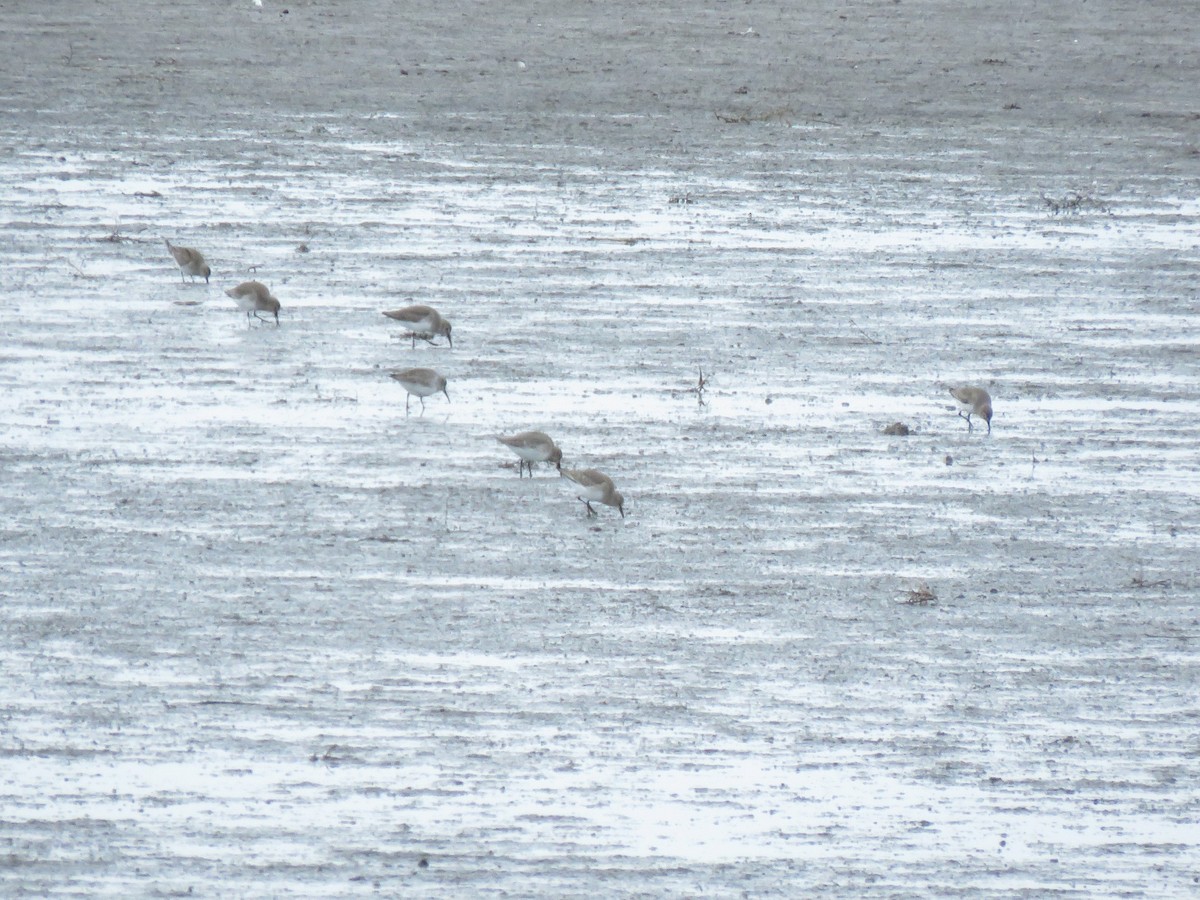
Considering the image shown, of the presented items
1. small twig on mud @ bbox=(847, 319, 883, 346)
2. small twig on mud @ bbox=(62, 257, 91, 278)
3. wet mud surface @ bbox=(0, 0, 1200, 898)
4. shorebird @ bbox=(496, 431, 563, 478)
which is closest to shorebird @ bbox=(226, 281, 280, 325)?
wet mud surface @ bbox=(0, 0, 1200, 898)

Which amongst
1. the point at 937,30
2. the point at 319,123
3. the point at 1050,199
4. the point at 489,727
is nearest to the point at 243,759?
the point at 489,727

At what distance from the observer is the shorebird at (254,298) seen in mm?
11539

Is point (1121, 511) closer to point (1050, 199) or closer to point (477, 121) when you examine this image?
point (1050, 199)

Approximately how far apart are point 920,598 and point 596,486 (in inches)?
67.8

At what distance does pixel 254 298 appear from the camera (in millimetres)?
11609

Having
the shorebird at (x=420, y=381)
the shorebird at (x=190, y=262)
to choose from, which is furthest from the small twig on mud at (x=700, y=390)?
the shorebird at (x=190, y=262)

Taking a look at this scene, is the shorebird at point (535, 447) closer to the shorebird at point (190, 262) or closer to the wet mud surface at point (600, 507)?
the wet mud surface at point (600, 507)

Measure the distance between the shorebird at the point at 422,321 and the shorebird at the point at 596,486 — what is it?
2.78m

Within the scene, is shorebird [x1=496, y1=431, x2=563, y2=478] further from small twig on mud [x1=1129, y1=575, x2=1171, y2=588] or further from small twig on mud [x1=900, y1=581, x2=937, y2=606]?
small twig on mud [x1=1129, y1=575, x2=1171, y2=588]

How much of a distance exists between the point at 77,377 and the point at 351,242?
11.5 feet

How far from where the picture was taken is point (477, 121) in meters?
17.9

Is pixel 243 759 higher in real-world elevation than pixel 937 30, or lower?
lower

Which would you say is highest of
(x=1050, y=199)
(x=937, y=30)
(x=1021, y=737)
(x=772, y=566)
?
(x=937, y=30)

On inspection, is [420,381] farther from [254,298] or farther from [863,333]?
[863,333]
